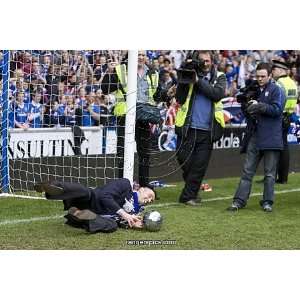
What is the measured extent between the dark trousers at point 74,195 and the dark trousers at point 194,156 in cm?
221

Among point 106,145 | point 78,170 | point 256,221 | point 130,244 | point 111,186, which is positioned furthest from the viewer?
point 106,145

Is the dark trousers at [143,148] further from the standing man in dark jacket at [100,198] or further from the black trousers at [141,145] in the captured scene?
the standing man in dark jacket at [100,198]

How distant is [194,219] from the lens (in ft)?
27.0

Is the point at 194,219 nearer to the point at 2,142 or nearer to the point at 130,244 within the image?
the point at 130,244

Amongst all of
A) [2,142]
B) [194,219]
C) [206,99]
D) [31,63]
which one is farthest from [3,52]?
[194,219]

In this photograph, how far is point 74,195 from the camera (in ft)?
23.3

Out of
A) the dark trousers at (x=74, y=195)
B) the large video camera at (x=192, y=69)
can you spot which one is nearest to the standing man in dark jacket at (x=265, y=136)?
the large video camera at (x=192, y=69)

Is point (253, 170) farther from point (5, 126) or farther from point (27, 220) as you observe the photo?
point (5, 126)

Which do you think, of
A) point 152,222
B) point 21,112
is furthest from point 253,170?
point 21,112

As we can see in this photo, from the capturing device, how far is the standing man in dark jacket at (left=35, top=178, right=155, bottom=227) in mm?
7000

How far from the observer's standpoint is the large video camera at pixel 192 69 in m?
9.00

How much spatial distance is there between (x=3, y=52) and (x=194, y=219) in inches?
144

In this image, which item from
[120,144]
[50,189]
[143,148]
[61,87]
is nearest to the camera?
[50,189]

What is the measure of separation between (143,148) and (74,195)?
108 inches
